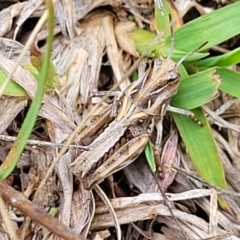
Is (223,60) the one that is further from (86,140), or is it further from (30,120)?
(30,120)

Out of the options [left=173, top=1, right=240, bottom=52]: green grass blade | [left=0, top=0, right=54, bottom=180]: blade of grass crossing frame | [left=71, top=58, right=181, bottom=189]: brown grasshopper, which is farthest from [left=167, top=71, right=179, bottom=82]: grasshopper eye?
[left=0, top=0, right=54, bottom=180]: blade of grass crossing frame

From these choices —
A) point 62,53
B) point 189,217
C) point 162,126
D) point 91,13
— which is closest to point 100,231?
point 189,217

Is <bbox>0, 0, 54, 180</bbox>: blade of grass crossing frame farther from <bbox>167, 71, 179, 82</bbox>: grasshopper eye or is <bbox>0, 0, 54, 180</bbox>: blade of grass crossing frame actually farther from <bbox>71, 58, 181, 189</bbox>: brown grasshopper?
<bbox>167, 71, 179, 82</bbox>: grasshopper eye

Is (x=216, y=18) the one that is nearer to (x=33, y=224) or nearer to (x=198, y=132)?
(x=198, y=132)

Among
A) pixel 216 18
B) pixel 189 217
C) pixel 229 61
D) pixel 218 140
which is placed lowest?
pixel 189 217

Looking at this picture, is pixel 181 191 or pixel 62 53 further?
pixel 62 53

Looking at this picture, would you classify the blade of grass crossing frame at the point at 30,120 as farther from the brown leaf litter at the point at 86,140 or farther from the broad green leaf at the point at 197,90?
the broad green leaf at the point at 197,90

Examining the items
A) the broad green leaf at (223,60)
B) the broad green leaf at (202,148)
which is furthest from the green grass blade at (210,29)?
the broad green leaf at (202,148)
